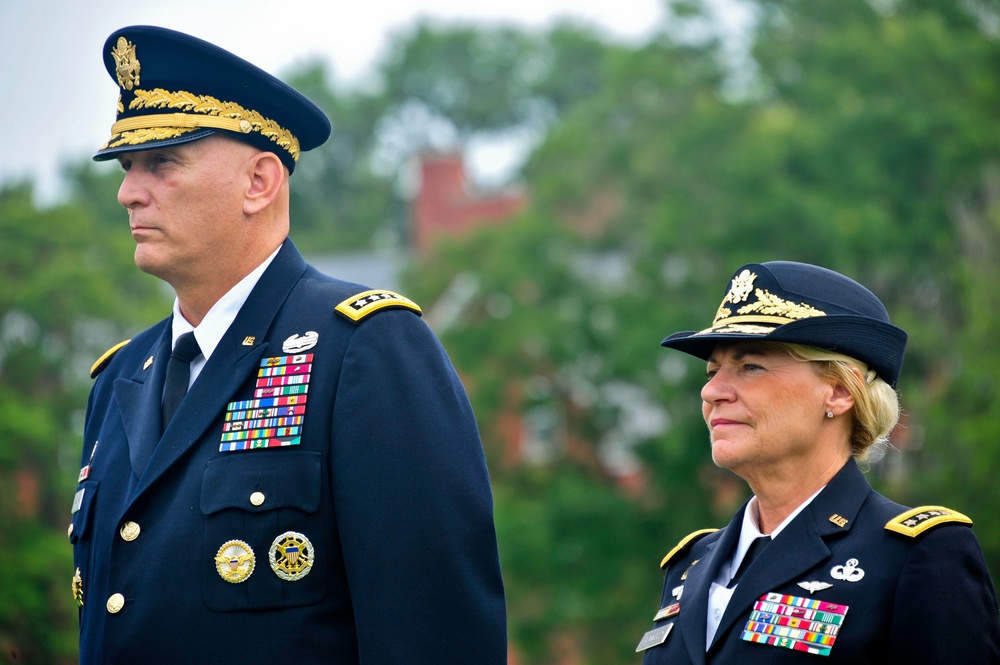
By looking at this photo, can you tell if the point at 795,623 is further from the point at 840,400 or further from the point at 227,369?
→ the point at 227,369

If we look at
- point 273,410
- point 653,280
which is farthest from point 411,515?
point 653,280

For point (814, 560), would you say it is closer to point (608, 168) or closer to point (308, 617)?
point (308, 617)

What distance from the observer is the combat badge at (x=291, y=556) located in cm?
357

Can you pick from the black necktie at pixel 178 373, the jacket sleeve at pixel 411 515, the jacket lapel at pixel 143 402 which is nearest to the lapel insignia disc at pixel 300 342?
the jacket sleeve at pixel 411 515

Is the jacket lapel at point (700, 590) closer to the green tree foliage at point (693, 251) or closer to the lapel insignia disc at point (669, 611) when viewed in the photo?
the lapel insignia disc at point (669, 611)

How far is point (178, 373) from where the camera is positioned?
4027 millimetres

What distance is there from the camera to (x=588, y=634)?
23719 millimetres

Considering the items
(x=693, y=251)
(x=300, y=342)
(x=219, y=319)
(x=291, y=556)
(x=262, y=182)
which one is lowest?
(x=291, y=556)

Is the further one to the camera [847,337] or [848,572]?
[847,337]

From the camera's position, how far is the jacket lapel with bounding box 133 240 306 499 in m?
3.79

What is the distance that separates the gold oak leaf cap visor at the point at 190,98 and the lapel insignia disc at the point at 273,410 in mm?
693

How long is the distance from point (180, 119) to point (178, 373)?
71cm

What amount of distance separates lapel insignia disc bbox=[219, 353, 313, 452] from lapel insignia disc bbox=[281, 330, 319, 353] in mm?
24

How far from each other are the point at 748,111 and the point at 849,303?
21.9 meters
